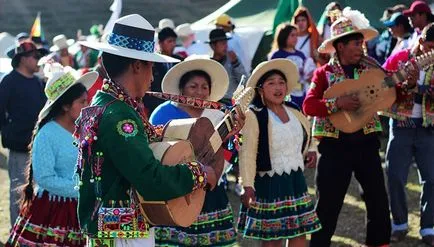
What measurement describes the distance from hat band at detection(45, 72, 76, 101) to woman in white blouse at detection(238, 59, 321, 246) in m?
1.34

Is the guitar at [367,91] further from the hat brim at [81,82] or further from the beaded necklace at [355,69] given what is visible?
the hat brim at [81,82]

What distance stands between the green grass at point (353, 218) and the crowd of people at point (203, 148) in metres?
0.34

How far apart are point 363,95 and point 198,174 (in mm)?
2852

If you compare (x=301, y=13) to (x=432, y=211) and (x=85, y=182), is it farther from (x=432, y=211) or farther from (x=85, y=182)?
(x=85, y=182)

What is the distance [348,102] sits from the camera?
5.87 metres

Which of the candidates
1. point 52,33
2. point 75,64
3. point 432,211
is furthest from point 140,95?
point 52,33

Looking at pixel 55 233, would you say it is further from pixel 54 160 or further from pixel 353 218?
pixel 353 218

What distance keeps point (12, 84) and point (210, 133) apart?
373cm

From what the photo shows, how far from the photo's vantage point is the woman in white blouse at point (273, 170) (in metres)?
5.54

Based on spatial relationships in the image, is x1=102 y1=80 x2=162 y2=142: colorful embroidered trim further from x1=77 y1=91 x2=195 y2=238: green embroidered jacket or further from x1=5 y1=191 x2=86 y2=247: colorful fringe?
x1=5 y1=191 x2=86 y2=247: colorful fringe

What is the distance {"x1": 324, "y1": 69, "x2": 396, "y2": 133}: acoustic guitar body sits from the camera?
5918 mm

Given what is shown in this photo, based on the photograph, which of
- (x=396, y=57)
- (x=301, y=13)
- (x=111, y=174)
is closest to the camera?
(x=111, y=174)

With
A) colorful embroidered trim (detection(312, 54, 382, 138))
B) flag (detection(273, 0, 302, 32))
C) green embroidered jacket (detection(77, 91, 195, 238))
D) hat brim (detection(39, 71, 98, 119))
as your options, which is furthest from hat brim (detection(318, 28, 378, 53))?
flag (detection(273, 0, 302, 32))

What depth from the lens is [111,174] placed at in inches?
133
